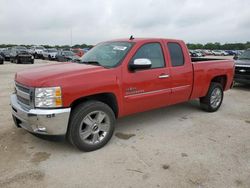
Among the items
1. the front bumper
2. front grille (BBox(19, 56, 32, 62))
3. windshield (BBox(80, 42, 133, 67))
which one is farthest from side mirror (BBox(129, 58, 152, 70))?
front grille (BBox(19, 56, 32, 62))

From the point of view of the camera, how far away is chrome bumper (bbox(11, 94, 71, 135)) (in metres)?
3.14

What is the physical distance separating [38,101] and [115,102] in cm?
127

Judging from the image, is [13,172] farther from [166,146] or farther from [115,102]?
[166,146]

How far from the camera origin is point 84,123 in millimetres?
3555

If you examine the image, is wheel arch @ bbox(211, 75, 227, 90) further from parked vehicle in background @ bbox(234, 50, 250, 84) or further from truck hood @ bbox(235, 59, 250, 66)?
truck hood @ bbox(235, 59, 250, 66)

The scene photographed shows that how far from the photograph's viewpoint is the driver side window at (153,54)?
4254mm

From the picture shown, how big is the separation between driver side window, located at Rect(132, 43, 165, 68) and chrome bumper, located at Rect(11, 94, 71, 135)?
179 cm

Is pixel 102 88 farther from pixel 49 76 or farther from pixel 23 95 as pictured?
pixel 23 95

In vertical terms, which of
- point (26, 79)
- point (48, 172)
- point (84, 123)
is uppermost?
point (26, 79)

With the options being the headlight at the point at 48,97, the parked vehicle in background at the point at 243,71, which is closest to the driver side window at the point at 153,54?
the headlight at the point at 48,97

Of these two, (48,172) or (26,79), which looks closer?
(48,172)

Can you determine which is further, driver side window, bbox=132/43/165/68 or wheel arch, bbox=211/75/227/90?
wheel arch, bbox=211/75/227/90

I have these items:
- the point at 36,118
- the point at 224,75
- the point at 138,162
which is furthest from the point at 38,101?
the point at 224,75

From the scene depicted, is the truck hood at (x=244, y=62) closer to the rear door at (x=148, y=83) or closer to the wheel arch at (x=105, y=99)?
the rear door at (x=148, y=83)
